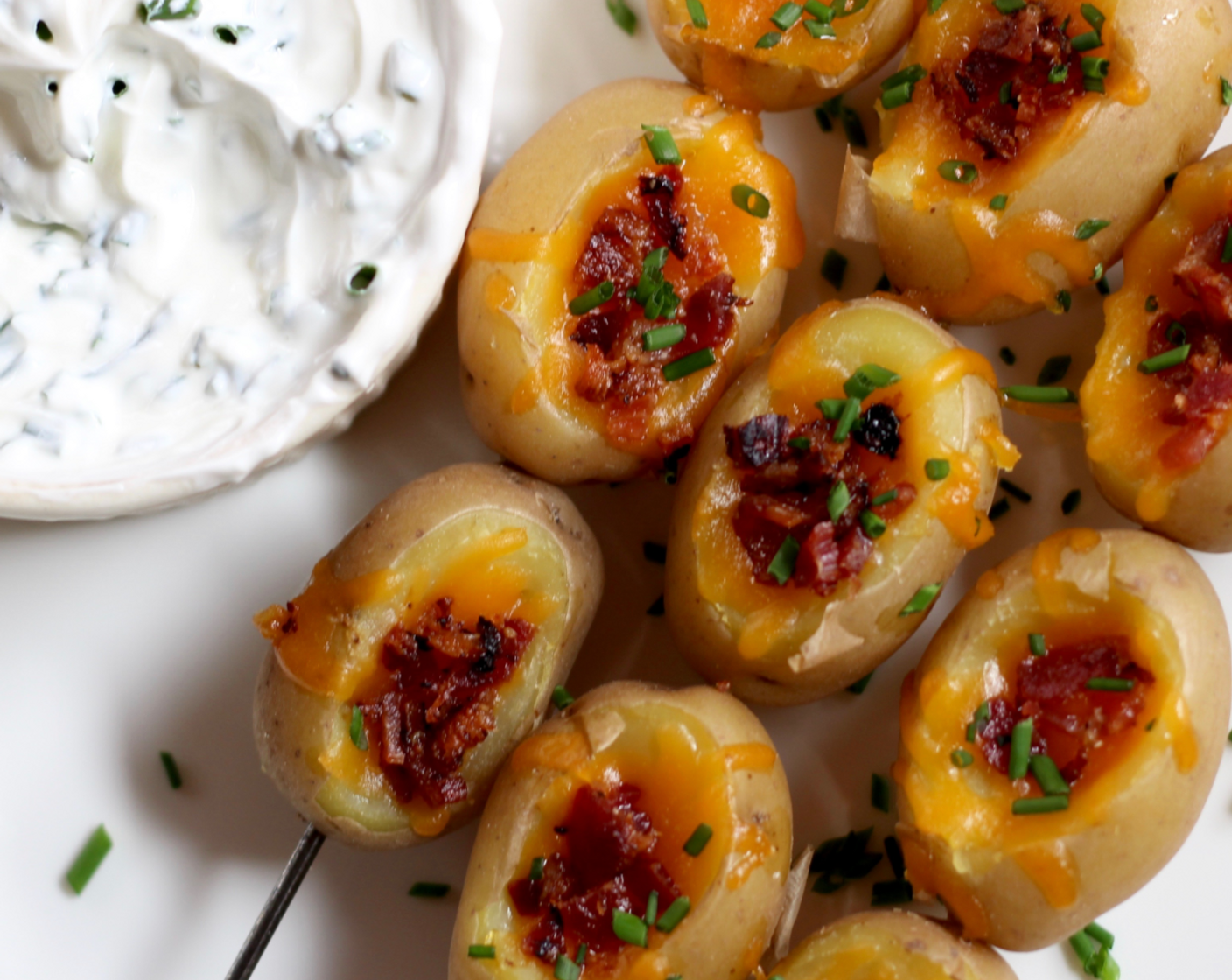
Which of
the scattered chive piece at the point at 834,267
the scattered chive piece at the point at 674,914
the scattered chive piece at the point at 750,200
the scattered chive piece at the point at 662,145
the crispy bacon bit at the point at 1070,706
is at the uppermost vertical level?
the scattered chive piece at the point at 662,145

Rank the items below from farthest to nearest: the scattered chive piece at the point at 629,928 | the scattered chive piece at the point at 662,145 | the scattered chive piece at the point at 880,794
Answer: the scattered chive piece at the point at 880,794 < the scattered chive piece at the point at 662,145 < the scattered chive piece at the point at 629,928

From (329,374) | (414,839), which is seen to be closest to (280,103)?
(329,374)

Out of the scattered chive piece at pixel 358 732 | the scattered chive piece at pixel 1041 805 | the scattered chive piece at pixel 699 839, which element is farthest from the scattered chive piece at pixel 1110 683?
the scattered chive piece at pixel 358 732

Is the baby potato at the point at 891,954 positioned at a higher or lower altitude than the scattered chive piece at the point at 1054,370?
lower

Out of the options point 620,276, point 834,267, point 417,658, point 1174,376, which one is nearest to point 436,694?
point 417,658

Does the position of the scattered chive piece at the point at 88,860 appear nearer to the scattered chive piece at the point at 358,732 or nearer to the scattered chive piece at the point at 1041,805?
the scattered chive piece at the point at 358,732

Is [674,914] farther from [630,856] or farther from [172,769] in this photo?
[172,769]

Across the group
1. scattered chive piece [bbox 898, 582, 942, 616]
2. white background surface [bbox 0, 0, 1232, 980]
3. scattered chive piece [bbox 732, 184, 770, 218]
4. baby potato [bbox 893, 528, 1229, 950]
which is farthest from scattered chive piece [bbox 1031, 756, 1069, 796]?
scattered chive piece [bbox 732, 184, 770, 218]
